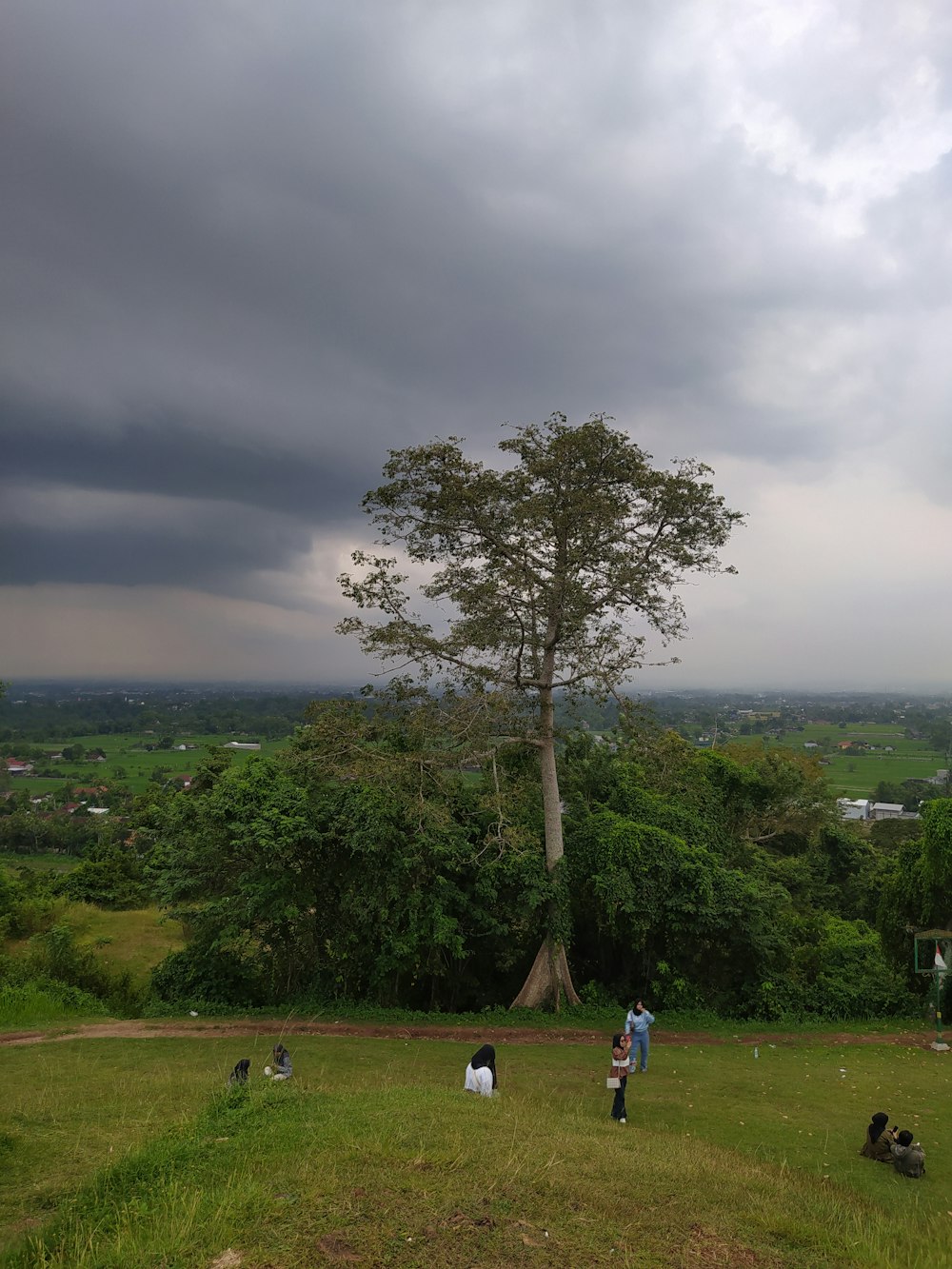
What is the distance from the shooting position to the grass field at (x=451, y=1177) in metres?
4.31

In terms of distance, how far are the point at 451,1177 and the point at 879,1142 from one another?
595 cm

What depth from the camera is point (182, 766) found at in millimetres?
→ 88500

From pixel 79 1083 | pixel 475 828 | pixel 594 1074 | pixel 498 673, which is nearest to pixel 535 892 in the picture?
pixel 475 828

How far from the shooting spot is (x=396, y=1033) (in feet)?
43.1

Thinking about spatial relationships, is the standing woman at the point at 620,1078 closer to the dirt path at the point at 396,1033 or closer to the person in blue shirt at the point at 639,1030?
the person in blue shirt at the point at 639,1030

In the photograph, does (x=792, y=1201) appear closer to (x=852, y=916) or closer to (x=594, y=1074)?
(x=594, y=1074)

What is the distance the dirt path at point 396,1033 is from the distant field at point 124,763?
159 feet

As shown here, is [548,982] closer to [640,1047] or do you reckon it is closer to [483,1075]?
[640,1047]

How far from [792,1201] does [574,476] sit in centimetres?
1265

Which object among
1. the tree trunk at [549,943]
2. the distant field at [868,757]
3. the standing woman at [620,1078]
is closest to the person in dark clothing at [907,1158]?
the standing woman at [620,1078]

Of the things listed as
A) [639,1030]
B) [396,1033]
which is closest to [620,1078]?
[639,1030]

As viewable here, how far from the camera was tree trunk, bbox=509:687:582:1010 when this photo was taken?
1493cm

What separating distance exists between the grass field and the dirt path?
2824mm

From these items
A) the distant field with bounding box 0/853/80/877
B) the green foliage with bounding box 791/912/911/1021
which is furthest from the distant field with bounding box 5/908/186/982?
the distant field with bounding box 0/853/80/877
